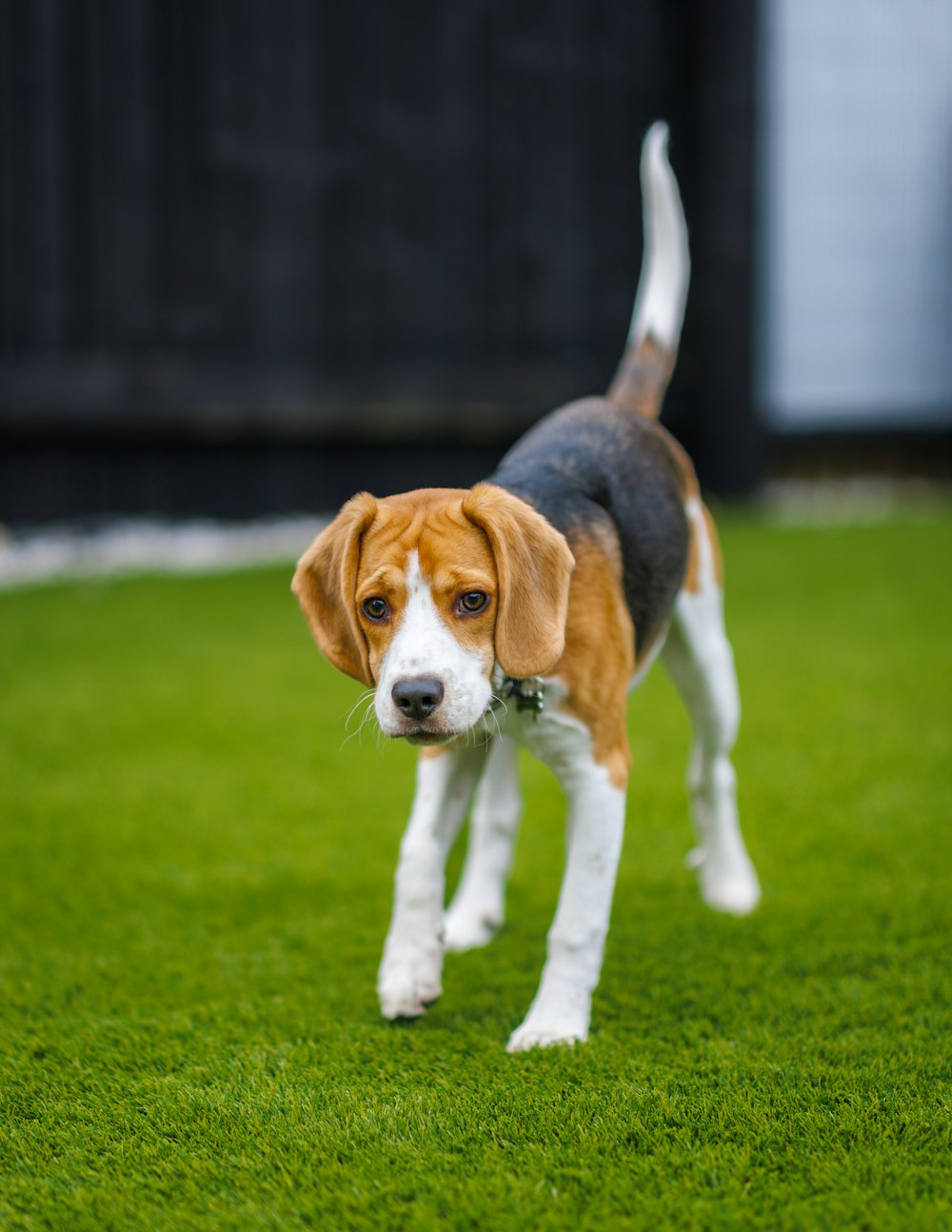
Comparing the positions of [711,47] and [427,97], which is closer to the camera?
[427,97]

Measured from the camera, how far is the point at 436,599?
260 centimetres

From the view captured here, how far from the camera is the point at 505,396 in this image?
35.3ft

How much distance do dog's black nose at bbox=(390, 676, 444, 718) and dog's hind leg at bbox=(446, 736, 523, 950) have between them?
3.54ft

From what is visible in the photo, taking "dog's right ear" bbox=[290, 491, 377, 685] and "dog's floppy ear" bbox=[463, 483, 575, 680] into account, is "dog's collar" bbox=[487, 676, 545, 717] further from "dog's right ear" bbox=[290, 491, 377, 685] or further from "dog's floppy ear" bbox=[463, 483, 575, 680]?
"dog's right ear" bbox=[290, 491, 377, 685]

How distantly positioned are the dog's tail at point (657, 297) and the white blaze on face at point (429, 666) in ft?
4.73

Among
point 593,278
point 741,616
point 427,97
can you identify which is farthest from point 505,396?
point 741,616

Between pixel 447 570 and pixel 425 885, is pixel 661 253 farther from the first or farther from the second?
pixel 425 885

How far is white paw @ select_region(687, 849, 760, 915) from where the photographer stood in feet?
12.0

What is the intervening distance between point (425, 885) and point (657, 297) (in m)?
1.97

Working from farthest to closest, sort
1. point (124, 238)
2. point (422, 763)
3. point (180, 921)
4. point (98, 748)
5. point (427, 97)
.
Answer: point (427, 97)
point (124, 238)
point (98, 748)
point (180, 921)
point (422, 763)

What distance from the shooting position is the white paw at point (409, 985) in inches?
115

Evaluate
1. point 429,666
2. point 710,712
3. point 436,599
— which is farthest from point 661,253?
point 429,666

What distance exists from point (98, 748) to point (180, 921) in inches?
69.9

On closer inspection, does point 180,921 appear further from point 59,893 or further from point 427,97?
point 427,97
